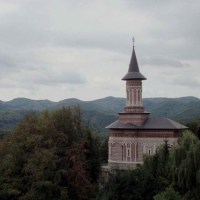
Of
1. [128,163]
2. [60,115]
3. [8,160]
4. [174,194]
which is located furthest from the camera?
[128,163]

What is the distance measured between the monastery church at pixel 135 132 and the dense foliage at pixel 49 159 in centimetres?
821

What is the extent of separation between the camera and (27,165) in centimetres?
2762

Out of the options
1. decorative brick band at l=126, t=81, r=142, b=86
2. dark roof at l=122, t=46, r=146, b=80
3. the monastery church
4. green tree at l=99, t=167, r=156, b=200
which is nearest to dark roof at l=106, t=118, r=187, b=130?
the monastery church

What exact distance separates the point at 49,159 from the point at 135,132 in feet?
48.2

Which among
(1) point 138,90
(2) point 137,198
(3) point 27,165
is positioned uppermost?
(1) point 138,90

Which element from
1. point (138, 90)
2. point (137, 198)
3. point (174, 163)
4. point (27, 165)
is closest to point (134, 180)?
point (137, 198)

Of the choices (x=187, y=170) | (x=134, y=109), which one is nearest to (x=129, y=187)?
(x=187, y=170)

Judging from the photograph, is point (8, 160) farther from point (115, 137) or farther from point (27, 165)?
point (115, 137)

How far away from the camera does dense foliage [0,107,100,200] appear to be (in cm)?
2698

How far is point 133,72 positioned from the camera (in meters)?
42.3

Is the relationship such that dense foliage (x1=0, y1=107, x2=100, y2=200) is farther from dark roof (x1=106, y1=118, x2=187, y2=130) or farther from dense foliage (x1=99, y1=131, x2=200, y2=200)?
dark roof (x1=106, y1=118, x2=187, y2=130)

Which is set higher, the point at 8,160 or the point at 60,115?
the point at 60,115

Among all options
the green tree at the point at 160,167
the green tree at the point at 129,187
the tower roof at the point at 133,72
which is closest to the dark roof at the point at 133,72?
the tower roof at the point at 133,72

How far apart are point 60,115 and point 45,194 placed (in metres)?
6.43
